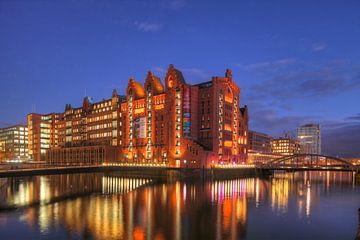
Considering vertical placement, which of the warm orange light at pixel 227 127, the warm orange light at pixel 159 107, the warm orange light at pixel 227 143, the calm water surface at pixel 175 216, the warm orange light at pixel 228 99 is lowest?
the calm water surface at pixel 175 216

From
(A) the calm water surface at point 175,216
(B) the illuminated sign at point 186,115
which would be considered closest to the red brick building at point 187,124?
(B) the illuminated sign at point 186,115

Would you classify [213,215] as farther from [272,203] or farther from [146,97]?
[146,97]

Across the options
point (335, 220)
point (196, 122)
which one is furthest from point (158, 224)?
point (196, 122)

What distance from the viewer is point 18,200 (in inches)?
2948

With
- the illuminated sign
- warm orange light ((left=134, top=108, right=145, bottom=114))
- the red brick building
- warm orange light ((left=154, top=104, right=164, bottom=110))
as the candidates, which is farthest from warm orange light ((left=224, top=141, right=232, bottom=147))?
warm orange light ((left=134, top=108, right=145, bottom=114))

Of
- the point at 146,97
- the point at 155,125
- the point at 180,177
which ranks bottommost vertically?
the point at 180,177

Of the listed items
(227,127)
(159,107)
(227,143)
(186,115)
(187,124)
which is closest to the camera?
(187,124)

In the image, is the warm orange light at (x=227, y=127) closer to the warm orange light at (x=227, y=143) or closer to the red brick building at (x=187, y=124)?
the red brick building at (x=187, y=124)

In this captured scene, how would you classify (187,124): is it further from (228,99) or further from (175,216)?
(175,216)

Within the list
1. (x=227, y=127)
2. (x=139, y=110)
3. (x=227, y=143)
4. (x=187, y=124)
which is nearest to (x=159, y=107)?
(x=139, y=110)

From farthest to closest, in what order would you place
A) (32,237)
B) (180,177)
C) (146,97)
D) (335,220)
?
(146,97)
(180,177)
(335,220)
(32,237)

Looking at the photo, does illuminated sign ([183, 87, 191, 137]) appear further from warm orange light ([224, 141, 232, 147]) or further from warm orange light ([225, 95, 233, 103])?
warm orange light ([225, 95, 233, 103])

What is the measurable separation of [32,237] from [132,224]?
1424 cm

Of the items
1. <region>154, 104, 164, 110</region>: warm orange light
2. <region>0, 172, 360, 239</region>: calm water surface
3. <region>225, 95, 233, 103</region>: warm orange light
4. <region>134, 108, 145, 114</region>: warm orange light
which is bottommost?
<region>0, 172, 360, 239</region>: calm water surface
